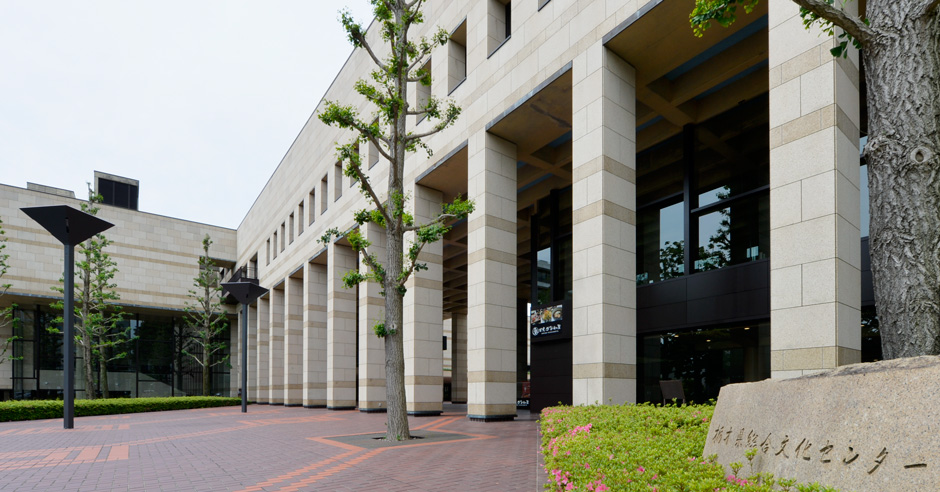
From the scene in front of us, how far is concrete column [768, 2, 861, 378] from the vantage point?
9477mm

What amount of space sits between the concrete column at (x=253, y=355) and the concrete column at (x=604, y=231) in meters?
38.0

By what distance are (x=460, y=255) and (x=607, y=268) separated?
73.0 feet

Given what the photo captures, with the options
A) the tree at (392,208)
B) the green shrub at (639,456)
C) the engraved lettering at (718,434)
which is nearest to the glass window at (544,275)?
the tree at (392,208)

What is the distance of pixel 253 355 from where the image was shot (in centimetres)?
4859

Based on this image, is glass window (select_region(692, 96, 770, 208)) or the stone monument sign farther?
glass window (select_region(692, 96, 770, 208))

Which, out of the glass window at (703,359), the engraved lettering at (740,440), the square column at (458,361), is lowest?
the square column at (458,361)

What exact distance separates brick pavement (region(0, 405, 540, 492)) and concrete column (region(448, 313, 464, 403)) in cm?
3197

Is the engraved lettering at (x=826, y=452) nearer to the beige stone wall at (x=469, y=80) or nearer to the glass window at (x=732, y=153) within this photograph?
the beige stone wall at (x=469, y=80)

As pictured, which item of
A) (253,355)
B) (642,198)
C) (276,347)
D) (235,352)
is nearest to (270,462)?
(642,198)

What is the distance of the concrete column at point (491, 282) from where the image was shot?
58.7 ft

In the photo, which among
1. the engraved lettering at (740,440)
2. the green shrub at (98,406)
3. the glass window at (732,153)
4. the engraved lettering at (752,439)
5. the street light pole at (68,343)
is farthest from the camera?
the green shrub at (98,406)

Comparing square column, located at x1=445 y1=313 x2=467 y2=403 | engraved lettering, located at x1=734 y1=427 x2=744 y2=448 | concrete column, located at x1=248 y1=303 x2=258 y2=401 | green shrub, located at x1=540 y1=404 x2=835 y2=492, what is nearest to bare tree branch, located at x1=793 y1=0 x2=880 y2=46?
engraved lettering, located at x1=734 y1=427 x2=744 y2=448

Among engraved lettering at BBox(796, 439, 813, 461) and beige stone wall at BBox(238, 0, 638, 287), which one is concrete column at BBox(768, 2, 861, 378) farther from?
engraved lettering at BBox(796, 439, 813, 461)

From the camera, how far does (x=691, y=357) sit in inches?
639
